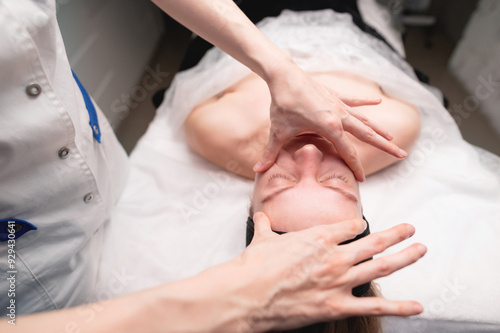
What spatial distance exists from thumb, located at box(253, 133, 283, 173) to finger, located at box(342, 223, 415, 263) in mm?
342

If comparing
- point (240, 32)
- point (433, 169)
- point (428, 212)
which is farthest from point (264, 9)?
point (428, 212)

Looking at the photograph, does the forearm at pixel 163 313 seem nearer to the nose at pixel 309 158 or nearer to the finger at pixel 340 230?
the finger at pixel 340 230

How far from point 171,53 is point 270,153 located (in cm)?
176

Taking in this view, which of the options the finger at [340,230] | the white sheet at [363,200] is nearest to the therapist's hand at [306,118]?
the finger at [340,230]

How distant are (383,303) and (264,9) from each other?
1424 millimetres

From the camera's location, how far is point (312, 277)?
1.80 ft

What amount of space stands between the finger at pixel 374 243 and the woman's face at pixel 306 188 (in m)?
0.17

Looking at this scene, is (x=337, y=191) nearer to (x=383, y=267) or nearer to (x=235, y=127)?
(x=383, y=267)

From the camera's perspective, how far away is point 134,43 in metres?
1.93

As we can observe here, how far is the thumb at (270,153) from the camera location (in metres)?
0.83

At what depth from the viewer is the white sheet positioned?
0.94m

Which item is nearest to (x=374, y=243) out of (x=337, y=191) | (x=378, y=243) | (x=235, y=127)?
(x=378, y=243)

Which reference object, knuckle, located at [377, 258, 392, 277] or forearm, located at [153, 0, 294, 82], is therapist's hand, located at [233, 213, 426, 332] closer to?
knuckle, located at [377, 258, 392, 277]

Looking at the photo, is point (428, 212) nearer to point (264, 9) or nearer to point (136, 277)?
point (136, 277)
